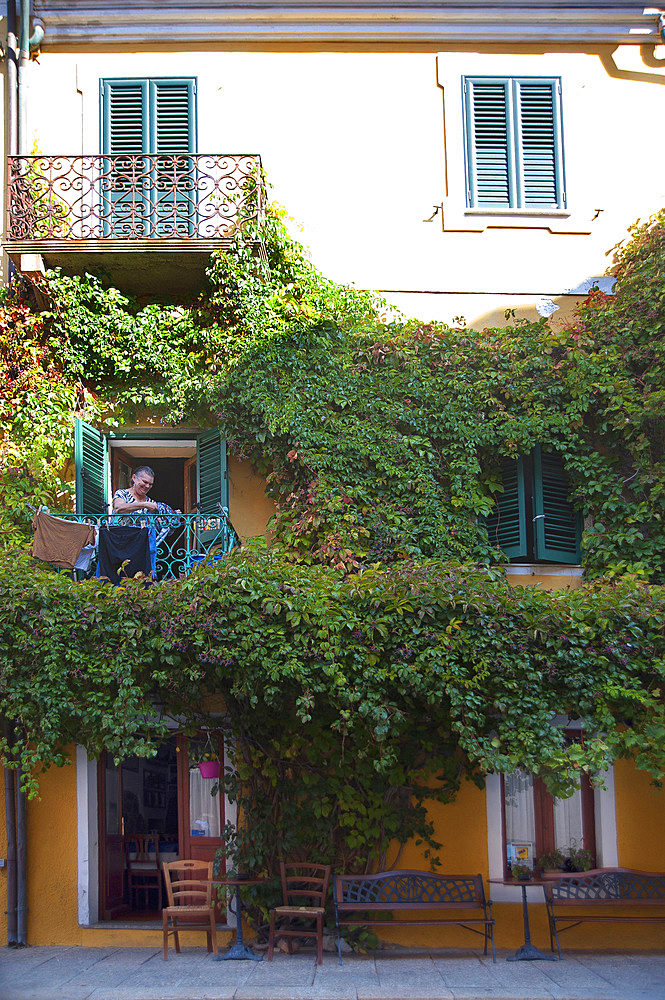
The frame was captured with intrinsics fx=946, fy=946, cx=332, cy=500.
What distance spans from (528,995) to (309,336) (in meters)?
7.28

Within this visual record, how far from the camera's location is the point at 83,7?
12266 millimetres

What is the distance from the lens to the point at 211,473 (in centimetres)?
1129

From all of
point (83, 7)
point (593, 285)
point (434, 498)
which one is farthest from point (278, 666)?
point (83, 7)

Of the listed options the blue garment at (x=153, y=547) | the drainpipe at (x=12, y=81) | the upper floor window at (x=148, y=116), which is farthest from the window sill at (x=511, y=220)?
the drainpipe at (x=12, y=81)

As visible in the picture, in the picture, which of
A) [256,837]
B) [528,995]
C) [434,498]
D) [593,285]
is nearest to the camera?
[528,995]

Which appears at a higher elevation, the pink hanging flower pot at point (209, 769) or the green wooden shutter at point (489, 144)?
the green wooden shutter at point (489, 144)

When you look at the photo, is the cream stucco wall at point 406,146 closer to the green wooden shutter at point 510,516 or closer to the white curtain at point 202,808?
the green wooden shutter at point 510,516

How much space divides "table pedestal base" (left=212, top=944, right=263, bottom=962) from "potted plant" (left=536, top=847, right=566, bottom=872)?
3.25m

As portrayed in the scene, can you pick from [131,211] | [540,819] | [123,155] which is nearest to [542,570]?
[540,819]

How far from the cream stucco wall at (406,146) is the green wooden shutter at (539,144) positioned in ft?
0.56

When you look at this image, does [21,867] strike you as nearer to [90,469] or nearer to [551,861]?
[90,469]

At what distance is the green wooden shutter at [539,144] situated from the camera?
1218cm

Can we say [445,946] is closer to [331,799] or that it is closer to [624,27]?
[331,799]

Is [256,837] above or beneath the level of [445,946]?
above
